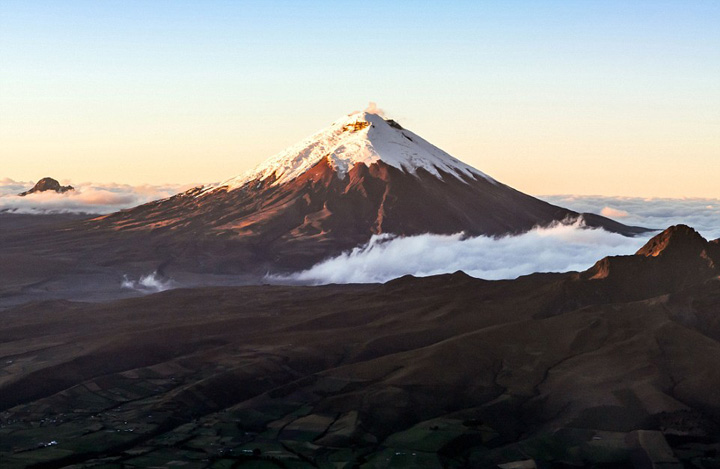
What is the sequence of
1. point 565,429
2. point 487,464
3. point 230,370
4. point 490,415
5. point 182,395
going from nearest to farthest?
1. point 487,464
2. point 565,429
3. point 490,415
4. point 182,395
5. point 230,370

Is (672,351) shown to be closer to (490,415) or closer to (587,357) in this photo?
(587,357)

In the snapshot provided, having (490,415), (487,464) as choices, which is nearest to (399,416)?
(490,415)

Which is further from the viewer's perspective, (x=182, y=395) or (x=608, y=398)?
(x=182, y=395)

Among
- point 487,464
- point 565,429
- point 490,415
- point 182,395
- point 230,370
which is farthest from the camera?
point 230,370

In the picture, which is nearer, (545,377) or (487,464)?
(487,464)

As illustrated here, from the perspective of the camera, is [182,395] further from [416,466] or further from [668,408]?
[668,408]

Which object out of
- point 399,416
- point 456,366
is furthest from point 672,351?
point 399,416

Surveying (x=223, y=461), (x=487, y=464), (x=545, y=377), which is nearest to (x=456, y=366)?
(x=545, y=377)

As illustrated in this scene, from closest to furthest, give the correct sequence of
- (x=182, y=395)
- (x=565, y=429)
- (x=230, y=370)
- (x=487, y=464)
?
1. (x=487, y=464)
2. (x=565, y=429)
3. (x=182, y=395)
4. (x=230, y=370)
